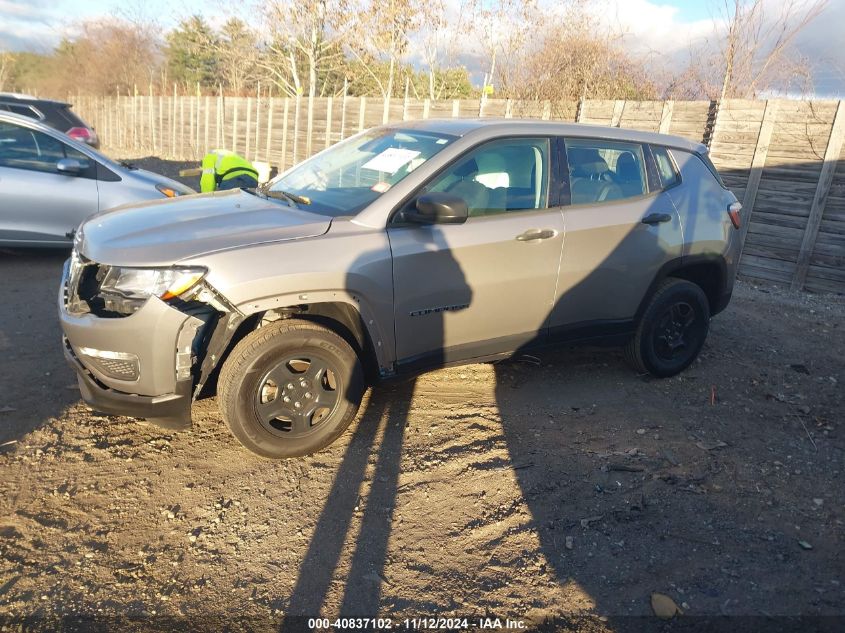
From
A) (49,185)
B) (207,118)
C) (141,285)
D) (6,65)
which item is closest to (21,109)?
(49,185)

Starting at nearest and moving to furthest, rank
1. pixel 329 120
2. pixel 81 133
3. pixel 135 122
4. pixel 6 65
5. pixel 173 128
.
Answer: pixel 81 133
pixel 329 120
pixel 173 128
pixel 135 122
pixel 6 65

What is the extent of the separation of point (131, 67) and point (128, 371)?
41007 millimetres

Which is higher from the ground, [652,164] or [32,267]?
[652,164]

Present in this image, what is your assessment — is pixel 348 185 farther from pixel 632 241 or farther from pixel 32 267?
pixel 32 267

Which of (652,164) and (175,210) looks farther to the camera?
(652,164)

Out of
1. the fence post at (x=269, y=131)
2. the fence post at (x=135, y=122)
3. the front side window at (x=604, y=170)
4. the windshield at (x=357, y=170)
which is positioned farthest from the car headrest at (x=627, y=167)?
the fence post at (x=135, y=122)

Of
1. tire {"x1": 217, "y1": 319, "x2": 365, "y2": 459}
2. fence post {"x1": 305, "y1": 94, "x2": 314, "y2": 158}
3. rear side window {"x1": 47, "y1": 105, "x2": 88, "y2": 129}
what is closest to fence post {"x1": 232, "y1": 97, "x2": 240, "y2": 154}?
fence post {"x1": 305, "y1": 94, "x2": 314, "y2": 158}

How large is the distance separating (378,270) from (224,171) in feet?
13.3

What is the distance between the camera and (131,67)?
37.2m

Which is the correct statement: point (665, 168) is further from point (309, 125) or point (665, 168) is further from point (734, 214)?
point (309, 125)

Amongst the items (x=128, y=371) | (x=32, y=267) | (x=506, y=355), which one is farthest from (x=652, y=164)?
(x=32, y=267)

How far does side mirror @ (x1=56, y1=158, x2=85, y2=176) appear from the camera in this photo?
6.54m

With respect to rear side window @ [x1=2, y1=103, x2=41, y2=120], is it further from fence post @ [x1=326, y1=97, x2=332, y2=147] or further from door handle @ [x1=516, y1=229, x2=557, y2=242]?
door handle @ [x1=516, y1=229, x2=557, y2=242]

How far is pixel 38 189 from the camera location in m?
6.47
